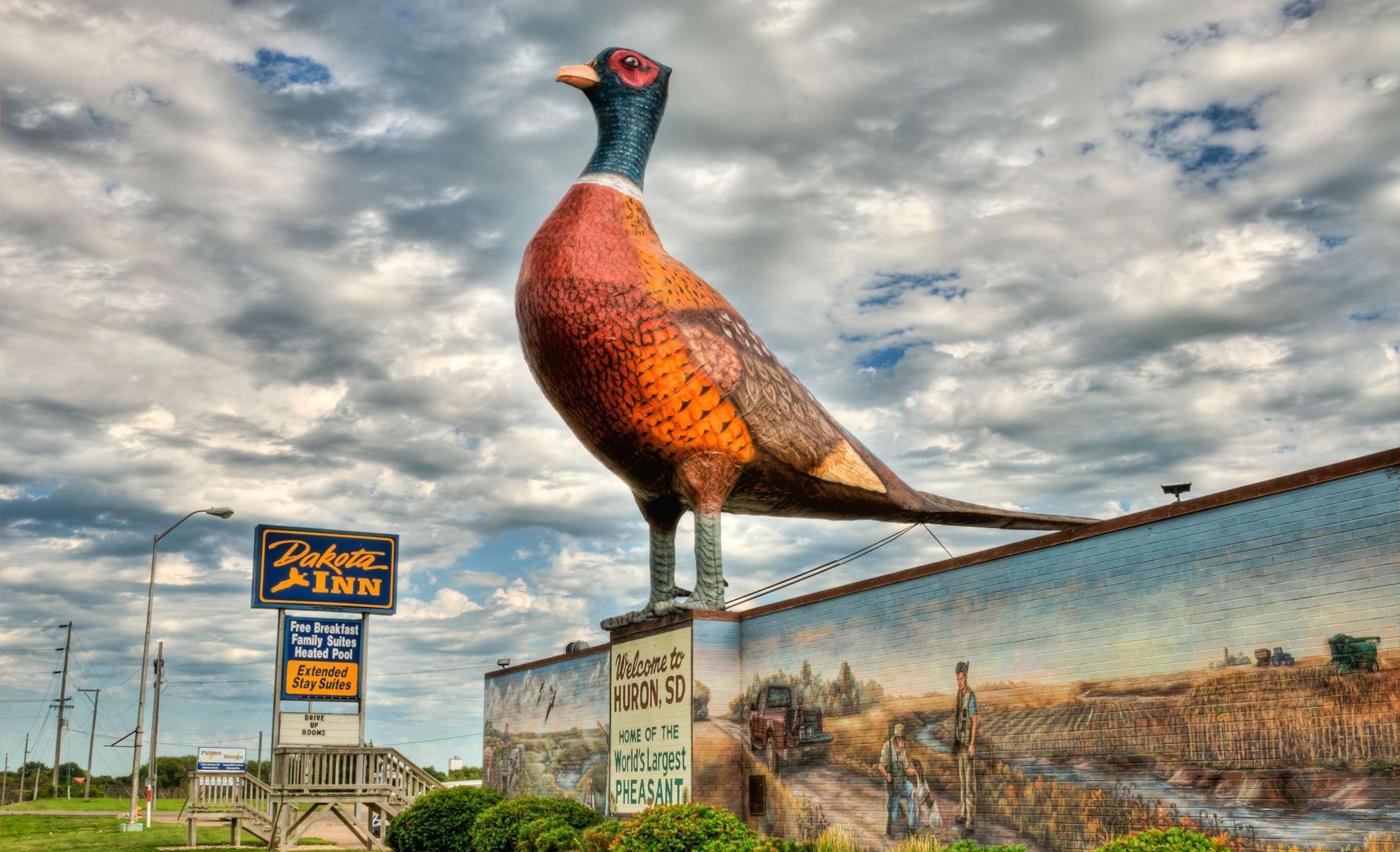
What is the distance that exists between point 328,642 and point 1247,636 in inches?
871

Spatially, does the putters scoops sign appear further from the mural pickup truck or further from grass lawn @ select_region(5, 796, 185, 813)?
grass lawn @ select_region(5, 796, 185, 813)

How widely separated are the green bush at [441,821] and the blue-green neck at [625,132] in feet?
37.0

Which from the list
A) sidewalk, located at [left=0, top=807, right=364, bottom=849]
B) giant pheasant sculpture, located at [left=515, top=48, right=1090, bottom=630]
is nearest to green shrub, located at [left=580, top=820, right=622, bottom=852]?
giant pheasant sculpture, located at [left=515, top=48, right=1090, bottom=630]

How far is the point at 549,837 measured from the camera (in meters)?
16.5

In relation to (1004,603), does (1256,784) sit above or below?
below

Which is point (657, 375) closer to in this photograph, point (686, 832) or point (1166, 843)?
point (686, 832)

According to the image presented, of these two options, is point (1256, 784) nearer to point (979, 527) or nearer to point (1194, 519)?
point (1194, 519)

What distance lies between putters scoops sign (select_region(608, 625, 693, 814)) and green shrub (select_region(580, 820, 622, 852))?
948 millimetres

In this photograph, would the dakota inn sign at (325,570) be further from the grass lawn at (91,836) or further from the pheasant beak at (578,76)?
the pheasant beak at (578,76)

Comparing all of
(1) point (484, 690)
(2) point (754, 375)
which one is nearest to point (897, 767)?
(2) point (754, 375)

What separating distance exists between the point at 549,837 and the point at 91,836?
24201 mm

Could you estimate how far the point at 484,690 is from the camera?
86.6 ft

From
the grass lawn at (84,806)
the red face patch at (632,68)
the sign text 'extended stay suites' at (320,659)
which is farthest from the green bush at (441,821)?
the grass lawn at (84,806)

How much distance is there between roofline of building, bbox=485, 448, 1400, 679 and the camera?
9.30 meters
